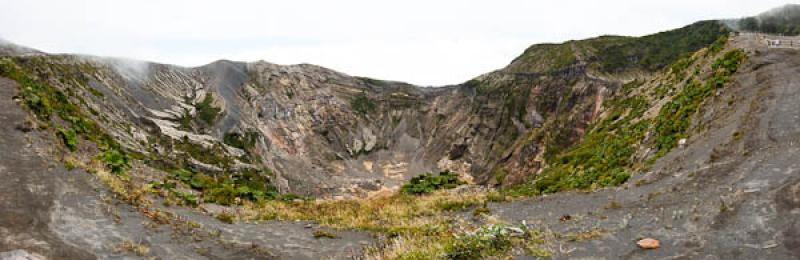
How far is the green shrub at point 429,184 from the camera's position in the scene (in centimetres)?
3175

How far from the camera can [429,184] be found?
33125 millimetres

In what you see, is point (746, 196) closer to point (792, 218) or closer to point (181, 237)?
point (792, 218)

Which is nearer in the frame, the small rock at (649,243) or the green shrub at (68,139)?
the small rock at (649,243)

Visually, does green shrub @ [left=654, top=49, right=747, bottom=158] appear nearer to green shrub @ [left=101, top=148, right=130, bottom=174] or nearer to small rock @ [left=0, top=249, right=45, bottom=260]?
small rock @ [left=0, top=249, right=45, bottom=260]

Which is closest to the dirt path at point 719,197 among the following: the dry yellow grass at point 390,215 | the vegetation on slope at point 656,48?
the dry yellow grass at point 390,215

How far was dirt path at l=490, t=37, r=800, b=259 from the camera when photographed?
1080cm

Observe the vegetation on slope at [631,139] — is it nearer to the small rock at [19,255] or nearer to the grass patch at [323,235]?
the grass patch at [323,235]

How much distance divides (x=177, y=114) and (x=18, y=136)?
288ft

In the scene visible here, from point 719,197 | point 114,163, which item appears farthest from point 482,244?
point 114,163

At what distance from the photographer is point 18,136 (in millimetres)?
20000

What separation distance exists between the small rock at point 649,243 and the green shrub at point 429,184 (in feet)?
67.3

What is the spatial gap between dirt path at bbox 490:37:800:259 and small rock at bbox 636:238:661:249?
21cm

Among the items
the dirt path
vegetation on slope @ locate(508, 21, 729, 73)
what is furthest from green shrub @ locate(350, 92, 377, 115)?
the dirt path

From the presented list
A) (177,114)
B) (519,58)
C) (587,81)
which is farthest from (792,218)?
(519,58)
